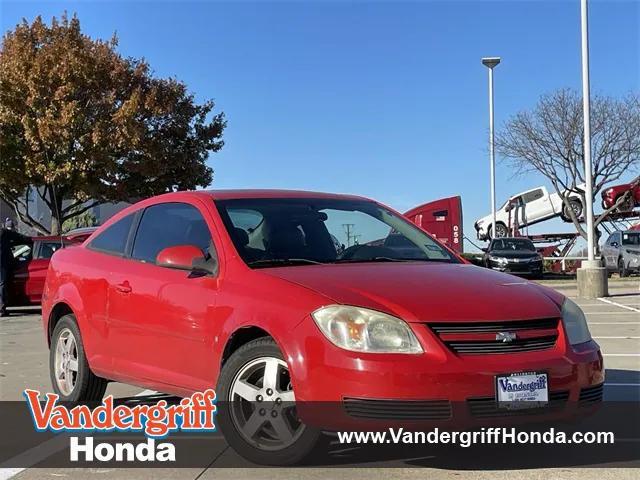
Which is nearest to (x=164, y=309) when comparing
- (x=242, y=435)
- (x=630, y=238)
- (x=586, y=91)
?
(x=242, y=435)

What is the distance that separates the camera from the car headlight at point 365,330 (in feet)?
12.3

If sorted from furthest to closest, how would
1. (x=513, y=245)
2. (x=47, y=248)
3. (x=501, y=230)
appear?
(x=501, y=230)
(x=513, y=245)
(x=47, y=248)

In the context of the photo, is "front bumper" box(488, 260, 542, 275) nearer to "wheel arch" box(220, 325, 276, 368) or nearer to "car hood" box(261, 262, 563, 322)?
"car hood" box(261, 262, 563, 322)

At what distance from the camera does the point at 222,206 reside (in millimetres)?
4969

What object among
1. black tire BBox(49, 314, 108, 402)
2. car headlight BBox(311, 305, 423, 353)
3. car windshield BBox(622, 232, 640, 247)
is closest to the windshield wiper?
car headlight BBox(311, 305, 423, 353)

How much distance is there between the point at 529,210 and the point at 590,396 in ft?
104

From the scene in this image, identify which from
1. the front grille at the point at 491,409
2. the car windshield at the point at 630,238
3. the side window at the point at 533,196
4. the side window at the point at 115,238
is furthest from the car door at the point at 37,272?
the side window at the point at 533,196

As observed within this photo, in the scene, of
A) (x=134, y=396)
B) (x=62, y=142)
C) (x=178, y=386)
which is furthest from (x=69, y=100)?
(x=178, y=386)

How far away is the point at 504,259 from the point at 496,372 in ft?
67.8

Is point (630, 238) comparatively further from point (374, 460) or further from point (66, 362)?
point (374, 460)

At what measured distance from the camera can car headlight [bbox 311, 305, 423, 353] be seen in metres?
3.75

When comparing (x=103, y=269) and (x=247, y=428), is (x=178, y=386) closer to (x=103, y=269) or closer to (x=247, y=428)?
(x=247, y=428)

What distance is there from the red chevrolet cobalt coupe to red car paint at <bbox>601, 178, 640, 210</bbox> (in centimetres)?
2766

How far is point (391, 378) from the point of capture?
A: 3.66 m
